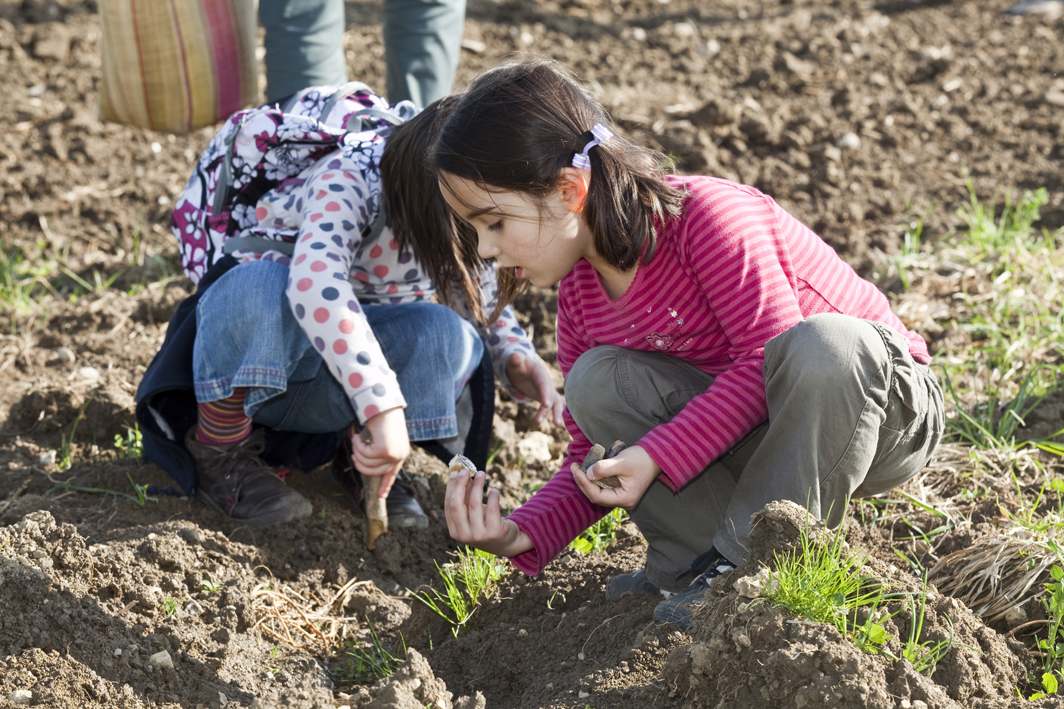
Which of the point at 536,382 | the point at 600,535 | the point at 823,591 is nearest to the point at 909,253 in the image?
the point at 536,382

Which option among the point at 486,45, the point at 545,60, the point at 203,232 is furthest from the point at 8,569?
the point at 486,45

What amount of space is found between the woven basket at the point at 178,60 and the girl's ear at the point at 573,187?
160cm

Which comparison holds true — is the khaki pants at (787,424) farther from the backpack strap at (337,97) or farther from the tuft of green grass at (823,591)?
Answer: the backpack strap at (337,97)

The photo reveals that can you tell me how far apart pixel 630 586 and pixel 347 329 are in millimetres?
782

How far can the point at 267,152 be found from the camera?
3.05 m

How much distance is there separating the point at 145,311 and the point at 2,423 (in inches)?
27.3

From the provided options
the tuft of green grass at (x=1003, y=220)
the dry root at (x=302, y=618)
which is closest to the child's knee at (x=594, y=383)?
the dry root at (x=302, y=618)

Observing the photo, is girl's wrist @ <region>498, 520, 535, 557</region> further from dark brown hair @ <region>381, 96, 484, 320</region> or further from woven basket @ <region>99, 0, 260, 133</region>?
woven basket @ <region>99, 0, 260, 133</region>

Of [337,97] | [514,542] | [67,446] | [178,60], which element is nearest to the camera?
[514,542]

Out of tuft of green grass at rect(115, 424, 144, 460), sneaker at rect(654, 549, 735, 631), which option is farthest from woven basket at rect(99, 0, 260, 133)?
sneaker at rect(654, 549, 735, 631)

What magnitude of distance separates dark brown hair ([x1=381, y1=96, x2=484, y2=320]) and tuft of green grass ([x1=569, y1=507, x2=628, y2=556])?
0.60 m

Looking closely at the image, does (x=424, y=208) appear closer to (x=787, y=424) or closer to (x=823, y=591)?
(x=787, y=424)

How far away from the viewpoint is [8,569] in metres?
2.41

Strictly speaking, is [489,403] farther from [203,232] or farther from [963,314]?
[963,314]
